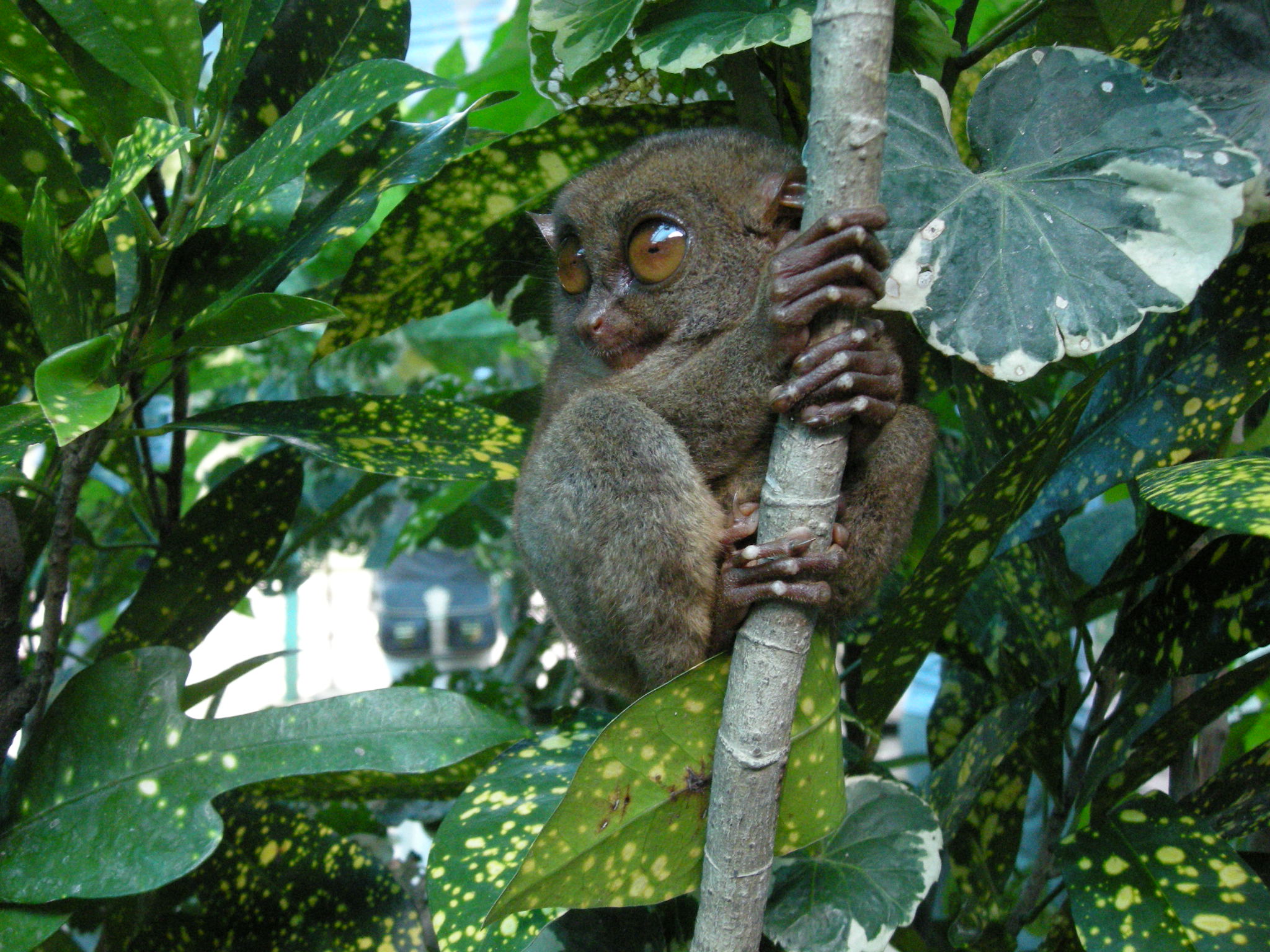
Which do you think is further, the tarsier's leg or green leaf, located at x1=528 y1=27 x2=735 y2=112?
green leaf, located at x1=528 y1=27 x2=735 y2=112

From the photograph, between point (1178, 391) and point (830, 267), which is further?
point (1178, 391)

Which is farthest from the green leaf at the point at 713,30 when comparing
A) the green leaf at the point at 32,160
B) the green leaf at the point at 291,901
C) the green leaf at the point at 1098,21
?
the green leaf at the point at 291,901

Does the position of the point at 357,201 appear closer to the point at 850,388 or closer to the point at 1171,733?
the point at 850,388

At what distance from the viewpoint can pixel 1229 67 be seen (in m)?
1.52

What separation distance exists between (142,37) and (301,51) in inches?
13.4

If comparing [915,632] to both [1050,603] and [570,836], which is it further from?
[570,836]

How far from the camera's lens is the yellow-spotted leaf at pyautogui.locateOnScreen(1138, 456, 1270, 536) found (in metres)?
1.15

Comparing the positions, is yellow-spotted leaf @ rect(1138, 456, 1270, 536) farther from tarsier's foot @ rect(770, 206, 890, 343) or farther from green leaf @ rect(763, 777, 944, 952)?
green leaf @ rect(763, 777, 944, 952)

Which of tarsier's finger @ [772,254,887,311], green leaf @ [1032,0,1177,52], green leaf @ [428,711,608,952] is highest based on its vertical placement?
green leaf @ [1032,0,1177,52]

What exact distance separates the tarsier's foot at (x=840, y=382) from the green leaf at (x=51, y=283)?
1.14m

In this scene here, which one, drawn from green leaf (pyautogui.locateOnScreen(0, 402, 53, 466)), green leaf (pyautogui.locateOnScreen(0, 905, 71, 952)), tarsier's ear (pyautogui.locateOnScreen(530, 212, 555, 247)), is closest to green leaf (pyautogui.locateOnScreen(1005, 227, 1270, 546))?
tarsier's ear (pyautogui.locateOnScreen(530, 212, 555, 247))

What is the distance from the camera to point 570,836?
1265mm

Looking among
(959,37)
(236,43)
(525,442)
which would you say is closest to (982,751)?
(525,442)

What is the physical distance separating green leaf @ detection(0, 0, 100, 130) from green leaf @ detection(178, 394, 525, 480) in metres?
0.61
